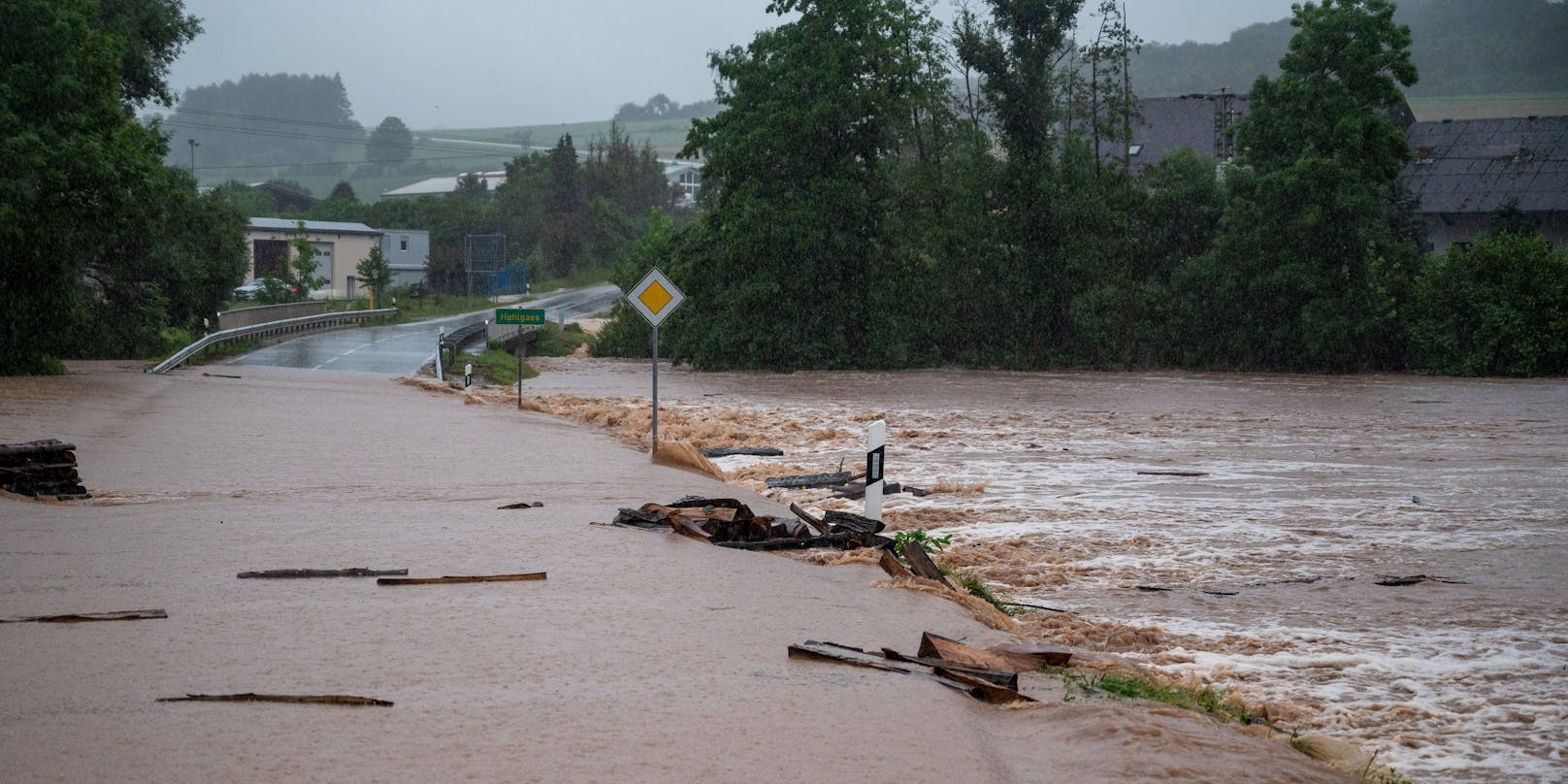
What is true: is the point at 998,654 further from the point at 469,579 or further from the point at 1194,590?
the point at 1194,590

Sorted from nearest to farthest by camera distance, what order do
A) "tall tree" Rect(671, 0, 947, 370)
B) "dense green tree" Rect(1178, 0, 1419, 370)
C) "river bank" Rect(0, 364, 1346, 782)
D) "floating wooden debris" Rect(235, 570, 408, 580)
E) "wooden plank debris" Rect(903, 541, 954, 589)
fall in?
"river bank" Rect(0, 364, 1346, 782) < "floating wooden debris" Rect(235, 570, 408, 580) < "wooden plank debris" Rect(903, 541, 954, 589) < "dense green tree" Rect(1178, 0, 1419, 370) < "tall tree" Rect(671, 0, 947, 370)

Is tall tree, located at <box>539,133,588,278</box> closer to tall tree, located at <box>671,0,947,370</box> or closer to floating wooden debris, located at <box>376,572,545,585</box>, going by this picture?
tall tree, located at <box>671,0,947,370</box>

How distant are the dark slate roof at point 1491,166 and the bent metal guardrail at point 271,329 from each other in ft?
159

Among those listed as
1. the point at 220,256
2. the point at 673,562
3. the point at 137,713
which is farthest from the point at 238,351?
the point at 137,713

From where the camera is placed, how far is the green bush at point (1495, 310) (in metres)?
45.9

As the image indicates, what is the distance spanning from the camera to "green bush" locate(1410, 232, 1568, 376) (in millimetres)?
45875

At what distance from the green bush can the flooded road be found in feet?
35.0

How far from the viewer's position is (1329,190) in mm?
47719

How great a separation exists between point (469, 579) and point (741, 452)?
13.7 meters

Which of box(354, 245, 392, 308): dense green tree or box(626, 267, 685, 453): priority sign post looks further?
box(354, 245, 392, 308): dense green tree

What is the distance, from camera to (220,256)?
59.5 metres

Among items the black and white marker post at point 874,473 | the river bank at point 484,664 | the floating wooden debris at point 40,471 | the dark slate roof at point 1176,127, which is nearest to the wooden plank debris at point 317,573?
the river bank at point 484,664

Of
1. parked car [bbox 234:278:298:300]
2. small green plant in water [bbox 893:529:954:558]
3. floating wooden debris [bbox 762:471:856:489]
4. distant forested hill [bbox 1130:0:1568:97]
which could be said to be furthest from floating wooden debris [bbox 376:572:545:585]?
distant forested hill [bbox 1130:0:1568:97]

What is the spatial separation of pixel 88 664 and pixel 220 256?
56480mm
